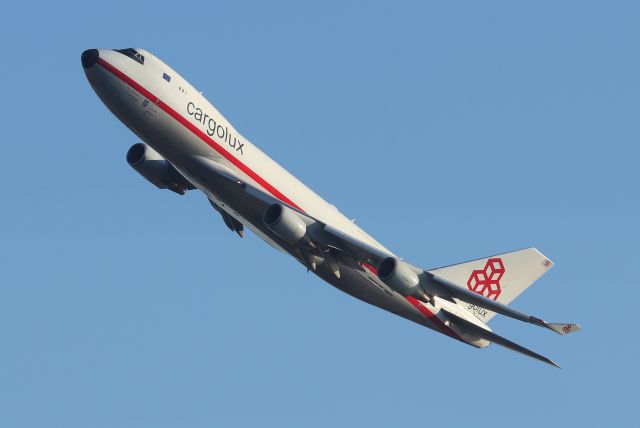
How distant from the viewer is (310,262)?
4931 centimetres

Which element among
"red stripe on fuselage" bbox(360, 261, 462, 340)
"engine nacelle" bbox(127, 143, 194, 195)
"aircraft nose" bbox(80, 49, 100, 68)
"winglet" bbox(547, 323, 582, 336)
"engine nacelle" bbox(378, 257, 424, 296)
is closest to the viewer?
"winglet" bbox(547, 323, 582, 336)

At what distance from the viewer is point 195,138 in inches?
1843

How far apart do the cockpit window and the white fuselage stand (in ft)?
0.58

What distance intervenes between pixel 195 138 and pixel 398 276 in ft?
35.6

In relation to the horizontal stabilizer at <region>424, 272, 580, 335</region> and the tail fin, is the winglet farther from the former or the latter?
the tail fin

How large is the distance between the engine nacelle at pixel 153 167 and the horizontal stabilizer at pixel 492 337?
15248 millimetres

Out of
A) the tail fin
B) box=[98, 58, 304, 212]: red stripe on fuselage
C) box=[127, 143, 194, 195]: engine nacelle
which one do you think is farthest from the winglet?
box=[127, 143, 194, 195]: engine nacelle

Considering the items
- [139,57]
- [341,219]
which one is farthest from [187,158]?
[341,219]

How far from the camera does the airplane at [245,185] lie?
45594 millimetres

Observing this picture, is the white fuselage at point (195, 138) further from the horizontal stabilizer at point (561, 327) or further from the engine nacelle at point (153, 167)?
the horizontal stabilizer at point (561, 327)

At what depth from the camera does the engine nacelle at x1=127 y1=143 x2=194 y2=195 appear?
51.8 metres

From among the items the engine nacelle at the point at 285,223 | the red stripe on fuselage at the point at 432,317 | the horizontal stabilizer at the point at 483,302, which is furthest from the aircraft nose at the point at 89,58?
the red stripe on fuselage at the point at 432,317

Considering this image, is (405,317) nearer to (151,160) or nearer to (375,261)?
(375,261)

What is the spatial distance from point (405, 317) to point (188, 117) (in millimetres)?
15643
